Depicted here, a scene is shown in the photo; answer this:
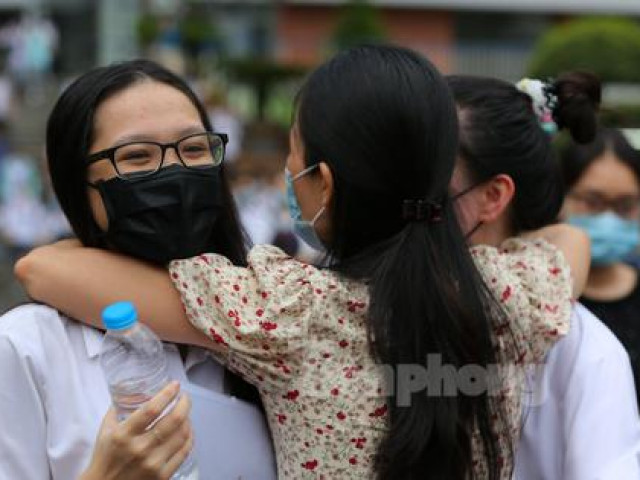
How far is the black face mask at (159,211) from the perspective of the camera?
1.75 m

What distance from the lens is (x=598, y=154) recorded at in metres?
3.19

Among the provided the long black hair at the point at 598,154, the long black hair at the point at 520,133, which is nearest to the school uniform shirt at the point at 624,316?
the long black hair at the point at 598,154

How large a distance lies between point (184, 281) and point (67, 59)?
2387 cm

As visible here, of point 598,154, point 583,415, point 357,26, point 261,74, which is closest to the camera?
point 583,415

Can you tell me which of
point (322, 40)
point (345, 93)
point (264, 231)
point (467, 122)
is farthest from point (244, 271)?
point (322, 40)

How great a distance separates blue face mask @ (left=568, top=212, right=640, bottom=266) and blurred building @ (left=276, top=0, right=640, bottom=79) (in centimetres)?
2030

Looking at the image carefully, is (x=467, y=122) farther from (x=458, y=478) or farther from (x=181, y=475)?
(x=181, y=475)

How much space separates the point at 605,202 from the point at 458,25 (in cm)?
2175

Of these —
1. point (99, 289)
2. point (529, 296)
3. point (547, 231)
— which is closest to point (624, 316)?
point (547, 231)

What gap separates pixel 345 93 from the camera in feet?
5.29

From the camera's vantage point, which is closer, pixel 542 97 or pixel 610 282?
pixel 542 97

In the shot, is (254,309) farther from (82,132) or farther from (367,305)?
(82,132)

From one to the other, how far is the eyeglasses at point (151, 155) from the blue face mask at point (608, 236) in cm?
163

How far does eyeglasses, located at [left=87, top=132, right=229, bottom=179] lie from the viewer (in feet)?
5.77
